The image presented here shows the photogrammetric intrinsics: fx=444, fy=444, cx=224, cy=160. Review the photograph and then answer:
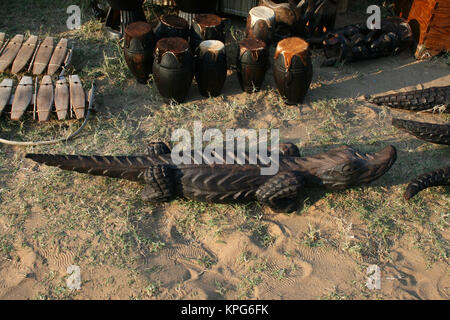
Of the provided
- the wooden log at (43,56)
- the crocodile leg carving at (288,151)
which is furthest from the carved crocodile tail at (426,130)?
the wooden log at (43,56)

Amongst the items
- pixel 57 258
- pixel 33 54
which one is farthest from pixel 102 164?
pixel 33 54

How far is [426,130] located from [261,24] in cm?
199

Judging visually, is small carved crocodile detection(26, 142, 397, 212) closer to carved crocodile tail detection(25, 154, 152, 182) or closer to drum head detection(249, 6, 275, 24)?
carved crocodile tail detection(25, 154, 152, 182)

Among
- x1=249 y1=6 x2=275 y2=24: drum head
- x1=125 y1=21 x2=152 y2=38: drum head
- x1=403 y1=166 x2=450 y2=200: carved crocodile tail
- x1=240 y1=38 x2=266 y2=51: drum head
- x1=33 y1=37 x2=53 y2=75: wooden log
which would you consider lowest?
x1=403 y1=166 x2=450 y2=200: carved crocodile tail

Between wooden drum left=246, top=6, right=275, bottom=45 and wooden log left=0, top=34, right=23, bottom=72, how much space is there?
2675mm

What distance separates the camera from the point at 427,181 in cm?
357

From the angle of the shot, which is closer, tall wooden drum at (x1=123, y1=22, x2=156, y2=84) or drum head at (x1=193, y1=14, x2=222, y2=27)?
tall wooden drum at (x1=123, y1=22, x2=156, y2=84)

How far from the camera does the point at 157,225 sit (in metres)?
3.43

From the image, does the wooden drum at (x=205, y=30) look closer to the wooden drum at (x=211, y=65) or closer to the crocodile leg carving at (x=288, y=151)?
the wooden drum at (x=211, y=65)

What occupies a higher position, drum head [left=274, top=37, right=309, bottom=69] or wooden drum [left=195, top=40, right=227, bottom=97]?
drum head [left=274, top=37, right=309, bottom=69]

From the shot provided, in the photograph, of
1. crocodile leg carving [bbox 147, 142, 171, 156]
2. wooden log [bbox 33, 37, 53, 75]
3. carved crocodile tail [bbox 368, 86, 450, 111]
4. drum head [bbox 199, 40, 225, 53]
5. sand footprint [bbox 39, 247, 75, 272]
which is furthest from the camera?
wooden log [bbox 33, 37, 53, 75]

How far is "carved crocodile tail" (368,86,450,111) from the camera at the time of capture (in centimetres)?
450

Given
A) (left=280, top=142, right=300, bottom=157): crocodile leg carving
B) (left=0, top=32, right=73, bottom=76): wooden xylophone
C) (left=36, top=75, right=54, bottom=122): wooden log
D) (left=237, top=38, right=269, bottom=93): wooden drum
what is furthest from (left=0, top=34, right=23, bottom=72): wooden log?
(left=280, top=142, right=300, bottom=157): crocodile leg carving

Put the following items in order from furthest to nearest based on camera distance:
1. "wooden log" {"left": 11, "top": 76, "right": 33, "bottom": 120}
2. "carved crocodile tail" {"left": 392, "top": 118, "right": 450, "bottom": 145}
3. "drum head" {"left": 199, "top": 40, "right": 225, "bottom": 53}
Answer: "drum head" {"left": 199, "top": 40, "right": 225, "bottom": 53} < "wooden log" {"left": 11, "top": 76, "right": 33, "bottom": 120} < "carved crocodile tail" {"left": 392, "top": 118, "right": 450, "bottom": 145}
